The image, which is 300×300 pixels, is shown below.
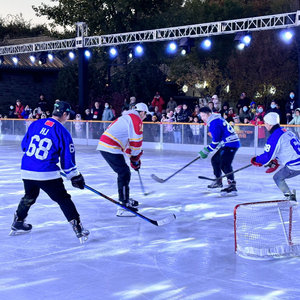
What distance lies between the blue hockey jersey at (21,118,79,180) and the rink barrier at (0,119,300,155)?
7.92 metres

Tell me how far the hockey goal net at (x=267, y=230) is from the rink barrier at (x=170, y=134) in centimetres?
678

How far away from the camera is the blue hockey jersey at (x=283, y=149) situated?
502cm

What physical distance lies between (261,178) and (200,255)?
449 centimetres

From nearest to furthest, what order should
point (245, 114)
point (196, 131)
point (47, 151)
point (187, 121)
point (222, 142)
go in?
point (47, 151) < point (222, 142) < point (196, 131) < point (245, 114) < point (187, 121)

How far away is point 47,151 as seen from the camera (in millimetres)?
4094

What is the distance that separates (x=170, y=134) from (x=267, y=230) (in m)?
8.63

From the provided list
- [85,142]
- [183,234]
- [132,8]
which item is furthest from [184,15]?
[183,234]

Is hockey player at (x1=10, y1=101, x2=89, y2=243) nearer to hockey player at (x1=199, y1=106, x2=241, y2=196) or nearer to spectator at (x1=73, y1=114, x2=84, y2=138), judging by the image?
hockey player at (x1=199, y1=106, x2=241, y2=196)

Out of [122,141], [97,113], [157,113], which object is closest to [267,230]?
[122,141]

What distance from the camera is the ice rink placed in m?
3.22

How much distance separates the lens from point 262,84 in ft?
76.1

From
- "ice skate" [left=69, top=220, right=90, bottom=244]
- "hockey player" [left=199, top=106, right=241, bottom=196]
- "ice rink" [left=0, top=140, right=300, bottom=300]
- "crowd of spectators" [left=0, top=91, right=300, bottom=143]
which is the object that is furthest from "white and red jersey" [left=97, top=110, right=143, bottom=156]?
"crowd of spectators" [left=0, top=91, right=300, bottom=143]

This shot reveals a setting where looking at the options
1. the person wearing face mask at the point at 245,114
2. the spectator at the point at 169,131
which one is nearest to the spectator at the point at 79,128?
the spectator at the point at 169,131

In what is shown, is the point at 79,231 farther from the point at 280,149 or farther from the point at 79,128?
the point at 79,128
